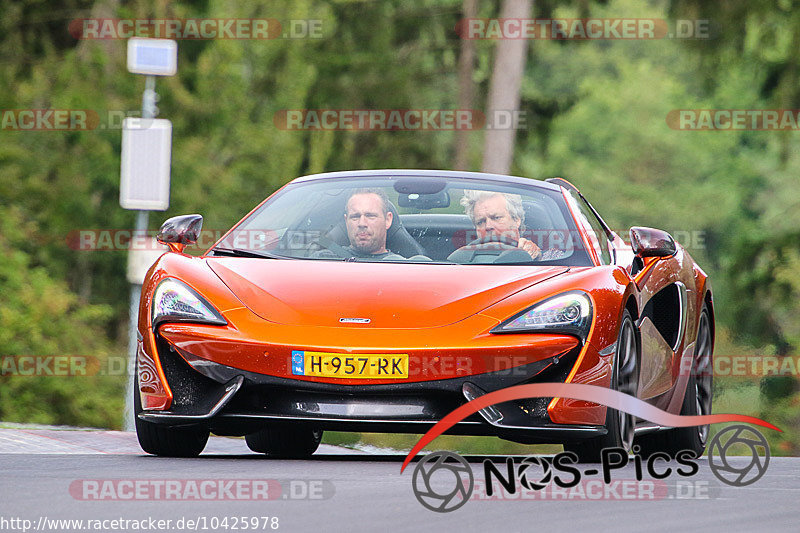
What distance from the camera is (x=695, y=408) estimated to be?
898 cm

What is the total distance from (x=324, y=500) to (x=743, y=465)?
2.91m

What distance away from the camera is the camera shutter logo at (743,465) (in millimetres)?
6688

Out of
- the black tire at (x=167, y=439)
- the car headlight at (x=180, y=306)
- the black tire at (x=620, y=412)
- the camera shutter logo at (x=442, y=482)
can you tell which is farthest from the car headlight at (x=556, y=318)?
the black tire at (x=167, y=439)

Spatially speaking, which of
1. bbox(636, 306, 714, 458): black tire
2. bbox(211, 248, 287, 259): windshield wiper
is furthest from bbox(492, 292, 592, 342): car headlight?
bbox(636, 306, 714, 458): black tire

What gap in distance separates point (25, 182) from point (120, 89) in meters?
2.49

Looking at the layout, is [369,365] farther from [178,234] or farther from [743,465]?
[743,465]

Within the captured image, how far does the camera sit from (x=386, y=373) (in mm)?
6555

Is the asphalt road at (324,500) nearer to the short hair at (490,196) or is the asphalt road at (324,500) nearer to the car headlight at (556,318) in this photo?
the car headlight at (556,318)

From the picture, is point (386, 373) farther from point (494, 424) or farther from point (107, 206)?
point (107, 206)

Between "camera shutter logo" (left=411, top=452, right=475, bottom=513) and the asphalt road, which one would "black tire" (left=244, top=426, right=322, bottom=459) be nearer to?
the asphalt road

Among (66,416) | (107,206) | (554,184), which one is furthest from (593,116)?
(554,184)

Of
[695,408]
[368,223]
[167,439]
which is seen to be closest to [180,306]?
[167,439]

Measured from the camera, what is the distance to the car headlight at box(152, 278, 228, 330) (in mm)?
6852

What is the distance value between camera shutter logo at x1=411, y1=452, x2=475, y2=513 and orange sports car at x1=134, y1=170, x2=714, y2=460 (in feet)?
0.57
